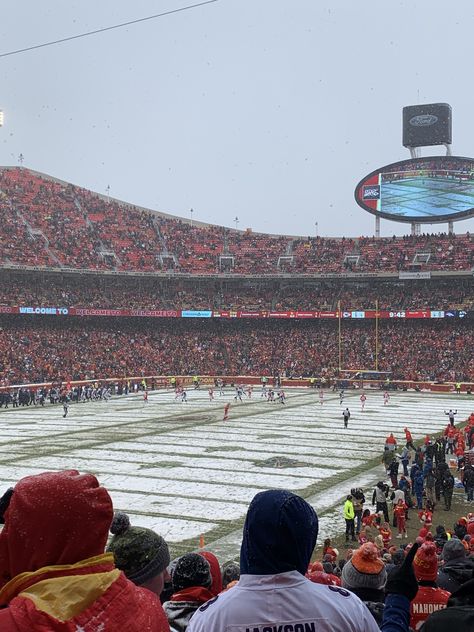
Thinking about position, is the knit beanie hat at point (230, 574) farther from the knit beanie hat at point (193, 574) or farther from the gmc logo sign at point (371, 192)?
the gmc logo sign at point (371, 192)

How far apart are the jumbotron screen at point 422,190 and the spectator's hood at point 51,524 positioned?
65.2m

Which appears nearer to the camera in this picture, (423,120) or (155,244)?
(423,120)

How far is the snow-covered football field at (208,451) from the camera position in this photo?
1770 cm

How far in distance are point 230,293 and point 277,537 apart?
65216 mm

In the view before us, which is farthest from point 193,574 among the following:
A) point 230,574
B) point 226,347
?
point 226,347

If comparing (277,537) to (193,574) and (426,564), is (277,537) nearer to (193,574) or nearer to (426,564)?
(193,574)

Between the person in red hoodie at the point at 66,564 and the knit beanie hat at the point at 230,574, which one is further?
the knit beanie hat at the point at 230,574

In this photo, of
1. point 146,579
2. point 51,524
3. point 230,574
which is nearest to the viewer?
point 51,524

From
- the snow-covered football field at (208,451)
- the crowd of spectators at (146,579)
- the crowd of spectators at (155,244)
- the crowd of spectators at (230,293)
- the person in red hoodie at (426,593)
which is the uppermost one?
the crowd of spectators at (155,244)

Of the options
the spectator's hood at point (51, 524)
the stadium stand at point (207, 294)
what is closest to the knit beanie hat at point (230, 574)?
the spectator's hood at point (51, 524)

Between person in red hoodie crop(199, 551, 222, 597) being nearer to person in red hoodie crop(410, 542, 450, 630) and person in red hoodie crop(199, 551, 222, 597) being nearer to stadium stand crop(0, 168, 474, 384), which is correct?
person in red hoodie crop(410, 542, 450, 630)

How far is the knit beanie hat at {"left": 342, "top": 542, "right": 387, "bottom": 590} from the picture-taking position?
4.23m

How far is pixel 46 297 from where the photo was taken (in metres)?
58.9

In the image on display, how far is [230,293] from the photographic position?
222 feet
